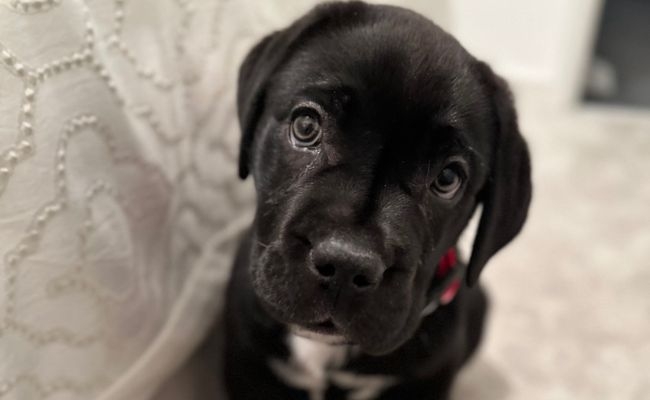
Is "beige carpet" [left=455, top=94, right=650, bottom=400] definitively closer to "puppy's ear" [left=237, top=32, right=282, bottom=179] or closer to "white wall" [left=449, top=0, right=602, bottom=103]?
"white wall" [left=449, top=0, right=602, bottom=103]

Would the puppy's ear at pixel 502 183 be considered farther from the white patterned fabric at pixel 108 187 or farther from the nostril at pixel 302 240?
the white patterned fabric at pixel 108 187

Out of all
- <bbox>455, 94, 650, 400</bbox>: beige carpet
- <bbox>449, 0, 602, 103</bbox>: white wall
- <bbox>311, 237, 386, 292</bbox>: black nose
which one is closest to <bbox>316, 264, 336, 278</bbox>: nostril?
<bbox>311, 237, 386, 292</bbox>: black nose

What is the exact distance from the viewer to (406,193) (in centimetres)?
100

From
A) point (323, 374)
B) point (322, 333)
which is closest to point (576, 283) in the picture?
point (323, 374)

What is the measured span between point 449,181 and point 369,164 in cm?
14

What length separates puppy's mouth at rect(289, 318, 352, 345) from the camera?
38.3 inches

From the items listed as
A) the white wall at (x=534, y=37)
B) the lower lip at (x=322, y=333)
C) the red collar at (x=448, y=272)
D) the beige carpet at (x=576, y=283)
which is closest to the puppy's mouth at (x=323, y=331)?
the lower lip at (x=322, y=333)

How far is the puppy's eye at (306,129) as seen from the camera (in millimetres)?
1021

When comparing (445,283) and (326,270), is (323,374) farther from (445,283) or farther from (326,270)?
(326,270)

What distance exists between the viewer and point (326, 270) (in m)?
0.91

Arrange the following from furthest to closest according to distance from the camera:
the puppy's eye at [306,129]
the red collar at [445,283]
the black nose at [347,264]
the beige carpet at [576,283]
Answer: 1. the beige carpet at [576,283]
2. the red collar at [445,283]
3. the puppy's eye at [306,129]
4. the black nose at [347,264]

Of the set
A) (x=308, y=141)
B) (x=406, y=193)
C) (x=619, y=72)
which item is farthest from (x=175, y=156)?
(x=619, y=72)

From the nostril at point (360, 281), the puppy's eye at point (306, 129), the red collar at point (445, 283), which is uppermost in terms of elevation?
the puppy's eye at point (306, 129)

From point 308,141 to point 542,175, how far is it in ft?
4.81
